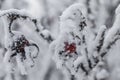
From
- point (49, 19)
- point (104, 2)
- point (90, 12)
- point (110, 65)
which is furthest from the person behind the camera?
point (49, 19)

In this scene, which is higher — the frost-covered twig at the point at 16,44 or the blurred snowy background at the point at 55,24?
the blurred snowy background at the point at 55,24

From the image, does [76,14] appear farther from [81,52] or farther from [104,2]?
[104,2]

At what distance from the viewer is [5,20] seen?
73.0 inches

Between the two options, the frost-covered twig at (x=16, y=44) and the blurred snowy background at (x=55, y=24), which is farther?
the blurred snowy background at (x=55, y=24)

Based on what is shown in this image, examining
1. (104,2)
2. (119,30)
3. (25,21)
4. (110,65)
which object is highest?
(104,2)

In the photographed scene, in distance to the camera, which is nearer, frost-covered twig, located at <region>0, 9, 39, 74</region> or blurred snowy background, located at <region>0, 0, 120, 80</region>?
frost-covered twig, located at <region>0, 9, 39, 74</region>

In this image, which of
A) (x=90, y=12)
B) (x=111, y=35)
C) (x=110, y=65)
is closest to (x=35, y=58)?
(x=111, y=35)

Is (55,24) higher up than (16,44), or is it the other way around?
(55,24)

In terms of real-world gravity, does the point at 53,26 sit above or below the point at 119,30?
above

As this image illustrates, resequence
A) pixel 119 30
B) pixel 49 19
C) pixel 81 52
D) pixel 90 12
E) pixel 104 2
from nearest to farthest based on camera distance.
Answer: pixel 119 30 < pixel 81 52 < pixel 90 12 < pixel 104 2 < pixel 49 19

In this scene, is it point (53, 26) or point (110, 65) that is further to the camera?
point (53, 26)

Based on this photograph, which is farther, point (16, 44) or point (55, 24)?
point (55, 24)

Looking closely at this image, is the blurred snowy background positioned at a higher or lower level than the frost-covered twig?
higher

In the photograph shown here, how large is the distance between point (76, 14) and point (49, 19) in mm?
2337
